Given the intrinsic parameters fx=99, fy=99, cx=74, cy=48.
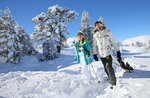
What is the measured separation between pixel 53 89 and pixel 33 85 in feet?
2.56

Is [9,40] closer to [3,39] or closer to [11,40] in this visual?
[11,40]

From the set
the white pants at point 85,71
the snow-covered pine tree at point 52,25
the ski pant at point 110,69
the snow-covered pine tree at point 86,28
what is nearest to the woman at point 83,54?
the white pants at point 85,71

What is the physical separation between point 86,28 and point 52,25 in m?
12.9

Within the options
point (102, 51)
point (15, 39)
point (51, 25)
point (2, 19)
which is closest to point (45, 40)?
point (51, 25)

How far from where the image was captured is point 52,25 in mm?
19031

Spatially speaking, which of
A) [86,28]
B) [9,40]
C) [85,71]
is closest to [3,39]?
[9,40]

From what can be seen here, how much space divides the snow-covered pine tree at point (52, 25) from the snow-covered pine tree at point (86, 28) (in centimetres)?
950

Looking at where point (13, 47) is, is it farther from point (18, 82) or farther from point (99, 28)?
point (99, 28)

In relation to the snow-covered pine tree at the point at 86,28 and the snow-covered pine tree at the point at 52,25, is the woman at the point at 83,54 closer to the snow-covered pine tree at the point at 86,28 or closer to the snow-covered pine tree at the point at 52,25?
the snow-covered pine tree at the point at 52,25

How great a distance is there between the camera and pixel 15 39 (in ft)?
56.3

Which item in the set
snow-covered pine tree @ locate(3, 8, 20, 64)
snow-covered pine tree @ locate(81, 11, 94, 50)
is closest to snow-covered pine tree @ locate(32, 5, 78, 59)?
snow-covered pine tree @ locate(3, 8, 20, 64)

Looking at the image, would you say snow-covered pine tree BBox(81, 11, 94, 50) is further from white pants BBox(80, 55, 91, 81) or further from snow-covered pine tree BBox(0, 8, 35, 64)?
white pants BBox(80, 55, 91, 81)

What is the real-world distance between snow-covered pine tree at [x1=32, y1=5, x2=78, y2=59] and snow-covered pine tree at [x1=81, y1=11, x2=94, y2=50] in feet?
31.2

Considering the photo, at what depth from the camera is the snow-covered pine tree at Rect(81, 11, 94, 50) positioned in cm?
2837
